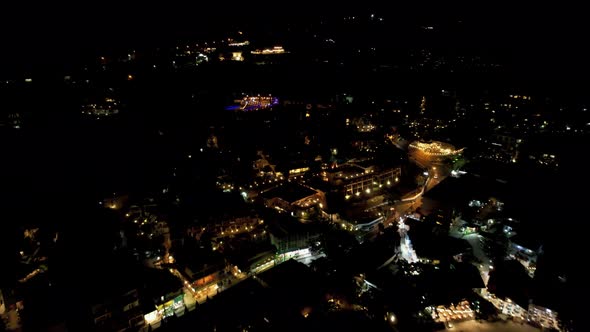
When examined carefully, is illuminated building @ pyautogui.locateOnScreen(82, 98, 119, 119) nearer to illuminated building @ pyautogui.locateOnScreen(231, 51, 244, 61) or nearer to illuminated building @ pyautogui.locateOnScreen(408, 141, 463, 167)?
illuminated building @ pyautogui.locateOnScreen(231, 51, 244, 61)

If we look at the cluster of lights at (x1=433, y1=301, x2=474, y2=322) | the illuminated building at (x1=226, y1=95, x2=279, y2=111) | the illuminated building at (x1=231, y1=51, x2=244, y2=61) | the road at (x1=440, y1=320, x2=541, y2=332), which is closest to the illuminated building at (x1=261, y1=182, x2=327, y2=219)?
the cluster of lights at (x1=433, y1=301, x2=474, y2=322)

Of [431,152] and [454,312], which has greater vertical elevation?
[431,152]

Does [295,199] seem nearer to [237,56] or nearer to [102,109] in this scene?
[102,109]

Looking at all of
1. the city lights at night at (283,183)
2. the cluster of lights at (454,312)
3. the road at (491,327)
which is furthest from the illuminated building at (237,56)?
A: the road at (491,327)

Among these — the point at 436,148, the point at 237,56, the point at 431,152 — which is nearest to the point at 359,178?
the point at 431,152

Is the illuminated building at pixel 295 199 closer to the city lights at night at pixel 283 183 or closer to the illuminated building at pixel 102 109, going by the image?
the city lights at night at pixel 283 183

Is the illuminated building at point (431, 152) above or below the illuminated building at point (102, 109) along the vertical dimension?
below

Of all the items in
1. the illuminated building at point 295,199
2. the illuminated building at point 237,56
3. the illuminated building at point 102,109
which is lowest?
the illuminated building at point 295,199

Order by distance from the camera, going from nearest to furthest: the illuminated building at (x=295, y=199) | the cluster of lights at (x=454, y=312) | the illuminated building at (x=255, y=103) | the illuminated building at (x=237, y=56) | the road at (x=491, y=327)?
1. the road at (x=491, y=327)
2. the cluster of lights at (x=454, y=312)
3. the illuminated building at (x=295, y=199)
4. the illuminated building at (x=255, y=103)
5. the illuminated building at (x=237, y=56)

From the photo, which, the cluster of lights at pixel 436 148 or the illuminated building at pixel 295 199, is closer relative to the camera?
the illuminated building at pixel 295 199

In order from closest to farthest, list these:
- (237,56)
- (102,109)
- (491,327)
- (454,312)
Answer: (491,327), (454,312), (102,109), (237,56)

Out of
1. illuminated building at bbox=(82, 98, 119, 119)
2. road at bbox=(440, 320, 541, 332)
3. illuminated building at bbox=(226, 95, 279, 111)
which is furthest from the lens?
illuminated building at bbox=(226, 95, 279, 111)

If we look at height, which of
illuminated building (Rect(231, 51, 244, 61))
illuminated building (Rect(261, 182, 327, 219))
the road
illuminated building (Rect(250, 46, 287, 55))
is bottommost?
the road
